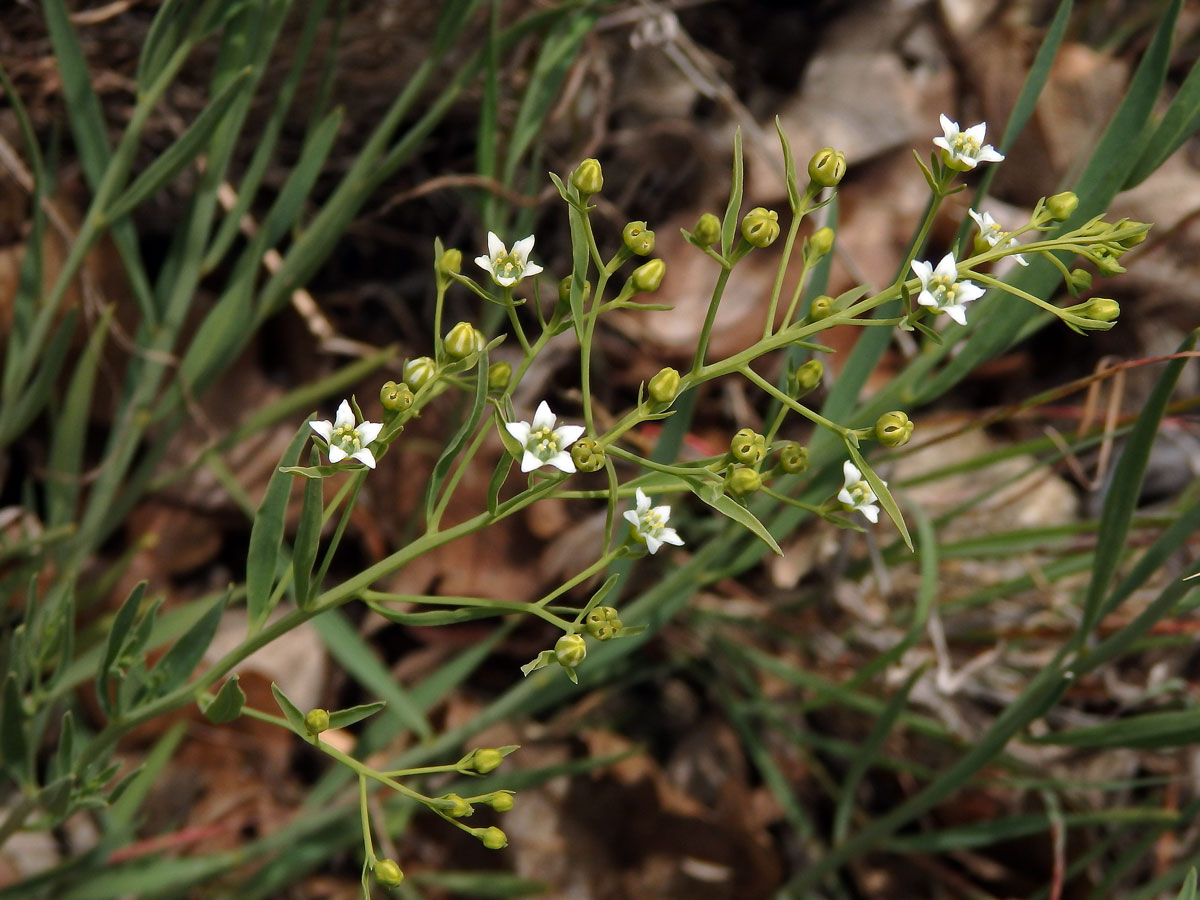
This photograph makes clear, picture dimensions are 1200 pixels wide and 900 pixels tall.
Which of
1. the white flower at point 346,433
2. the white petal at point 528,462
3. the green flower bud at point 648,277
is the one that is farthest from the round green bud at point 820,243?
the white flower at point 346,433

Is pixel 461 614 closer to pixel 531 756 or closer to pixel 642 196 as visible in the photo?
pixel 531 756

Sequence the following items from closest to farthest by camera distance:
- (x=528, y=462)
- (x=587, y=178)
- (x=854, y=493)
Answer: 1. (x=528, y=462)
2. (x=587, y=178)
3. (x=854, y=493)

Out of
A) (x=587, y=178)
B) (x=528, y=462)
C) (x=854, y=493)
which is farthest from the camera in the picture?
(x=854, y=493)

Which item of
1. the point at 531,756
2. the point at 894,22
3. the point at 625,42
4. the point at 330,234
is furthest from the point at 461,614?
the point at 894,22

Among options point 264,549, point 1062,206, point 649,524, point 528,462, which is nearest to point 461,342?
point 528,462

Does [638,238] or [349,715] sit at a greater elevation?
[638,238]

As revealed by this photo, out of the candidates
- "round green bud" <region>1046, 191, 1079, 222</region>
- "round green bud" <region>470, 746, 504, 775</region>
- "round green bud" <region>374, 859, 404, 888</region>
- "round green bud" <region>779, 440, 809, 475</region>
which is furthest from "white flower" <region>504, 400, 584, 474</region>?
"round green bud" <region>1046, 191, 1079, 222</region>

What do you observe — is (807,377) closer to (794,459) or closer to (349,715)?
(794,459)

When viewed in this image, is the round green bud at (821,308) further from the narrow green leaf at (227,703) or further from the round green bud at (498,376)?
the narrow green leaf at (227,703)
